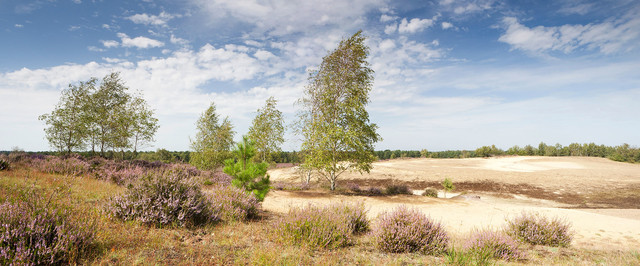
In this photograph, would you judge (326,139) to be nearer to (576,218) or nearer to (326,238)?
(326,238)

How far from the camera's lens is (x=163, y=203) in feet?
21.0

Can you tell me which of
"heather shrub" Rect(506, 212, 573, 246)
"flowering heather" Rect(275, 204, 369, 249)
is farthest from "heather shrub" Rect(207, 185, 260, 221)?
"heather shrub" Rect(506, 212, 573, 246)

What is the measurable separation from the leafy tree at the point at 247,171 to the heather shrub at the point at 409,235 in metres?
4.03

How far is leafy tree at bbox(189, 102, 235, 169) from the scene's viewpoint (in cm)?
2652

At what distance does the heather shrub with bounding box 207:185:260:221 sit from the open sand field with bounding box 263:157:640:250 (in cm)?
125

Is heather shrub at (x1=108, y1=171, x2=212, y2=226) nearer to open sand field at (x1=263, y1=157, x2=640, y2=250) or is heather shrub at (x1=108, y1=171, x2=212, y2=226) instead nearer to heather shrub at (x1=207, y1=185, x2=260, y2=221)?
heather shrub at (x1=207, y1=185, x2=260, y2=221)

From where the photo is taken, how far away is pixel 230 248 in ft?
16.8

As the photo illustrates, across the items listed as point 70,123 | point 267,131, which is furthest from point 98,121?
point 267,131

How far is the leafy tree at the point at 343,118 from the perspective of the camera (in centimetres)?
1731

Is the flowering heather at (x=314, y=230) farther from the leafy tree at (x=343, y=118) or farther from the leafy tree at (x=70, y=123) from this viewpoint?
the leafy tree at (x=70, y=123)

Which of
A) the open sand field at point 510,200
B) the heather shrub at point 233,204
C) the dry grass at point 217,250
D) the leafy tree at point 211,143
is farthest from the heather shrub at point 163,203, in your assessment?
the leafy tree at point 211,143

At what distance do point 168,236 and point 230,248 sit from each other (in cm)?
143

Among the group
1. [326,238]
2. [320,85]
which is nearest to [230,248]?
[326,238]

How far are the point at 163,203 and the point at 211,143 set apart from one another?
23362mm
